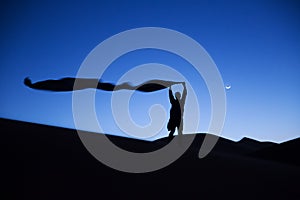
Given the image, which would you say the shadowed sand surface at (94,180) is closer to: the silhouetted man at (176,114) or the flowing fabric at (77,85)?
the silhouetted man at (176,114)

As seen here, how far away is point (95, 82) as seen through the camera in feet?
26.6

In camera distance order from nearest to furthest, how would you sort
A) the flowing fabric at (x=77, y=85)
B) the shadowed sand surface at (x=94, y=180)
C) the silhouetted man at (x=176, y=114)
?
the shadowed sand surface at (x=94, y=180) → the silhouetted man at (x=176, y=114) → the flowing fabric at (x=77, y=85)

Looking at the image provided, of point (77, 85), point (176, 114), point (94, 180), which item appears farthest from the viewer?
point (77, 85)

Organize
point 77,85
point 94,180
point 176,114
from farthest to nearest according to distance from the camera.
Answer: point 77,85
point 176,114
point 94,180

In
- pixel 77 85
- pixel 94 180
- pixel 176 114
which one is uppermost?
pixel 77 85

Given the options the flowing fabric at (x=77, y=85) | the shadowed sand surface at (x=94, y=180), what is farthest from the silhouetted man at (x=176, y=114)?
the shadowed sand surface at (x=94, y=180)

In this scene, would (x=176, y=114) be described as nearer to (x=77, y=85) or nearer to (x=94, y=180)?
(x=77, y=85)

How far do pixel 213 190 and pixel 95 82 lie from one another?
5853mm

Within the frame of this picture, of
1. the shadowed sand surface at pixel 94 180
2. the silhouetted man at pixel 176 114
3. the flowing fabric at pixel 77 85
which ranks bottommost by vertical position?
the shadowed sand surface at pixel 94 180

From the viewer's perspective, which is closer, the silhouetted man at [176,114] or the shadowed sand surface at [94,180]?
the shadowed sand surface at [94,180]

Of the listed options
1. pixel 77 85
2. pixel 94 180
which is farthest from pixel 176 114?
pixel 94 180

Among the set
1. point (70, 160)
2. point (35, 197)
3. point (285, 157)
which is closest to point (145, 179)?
point (70, 160)

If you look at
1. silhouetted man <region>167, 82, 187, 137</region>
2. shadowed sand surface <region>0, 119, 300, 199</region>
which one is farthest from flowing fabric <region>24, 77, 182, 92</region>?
shadowed sand surface <region>0, 119, 300, 199</region>

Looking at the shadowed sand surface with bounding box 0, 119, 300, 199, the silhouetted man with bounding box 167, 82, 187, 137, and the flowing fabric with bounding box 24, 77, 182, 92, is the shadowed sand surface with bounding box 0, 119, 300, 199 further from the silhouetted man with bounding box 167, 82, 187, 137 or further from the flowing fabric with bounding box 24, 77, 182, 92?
the flowing fabric with bounding box 24, 77, 182, 92
